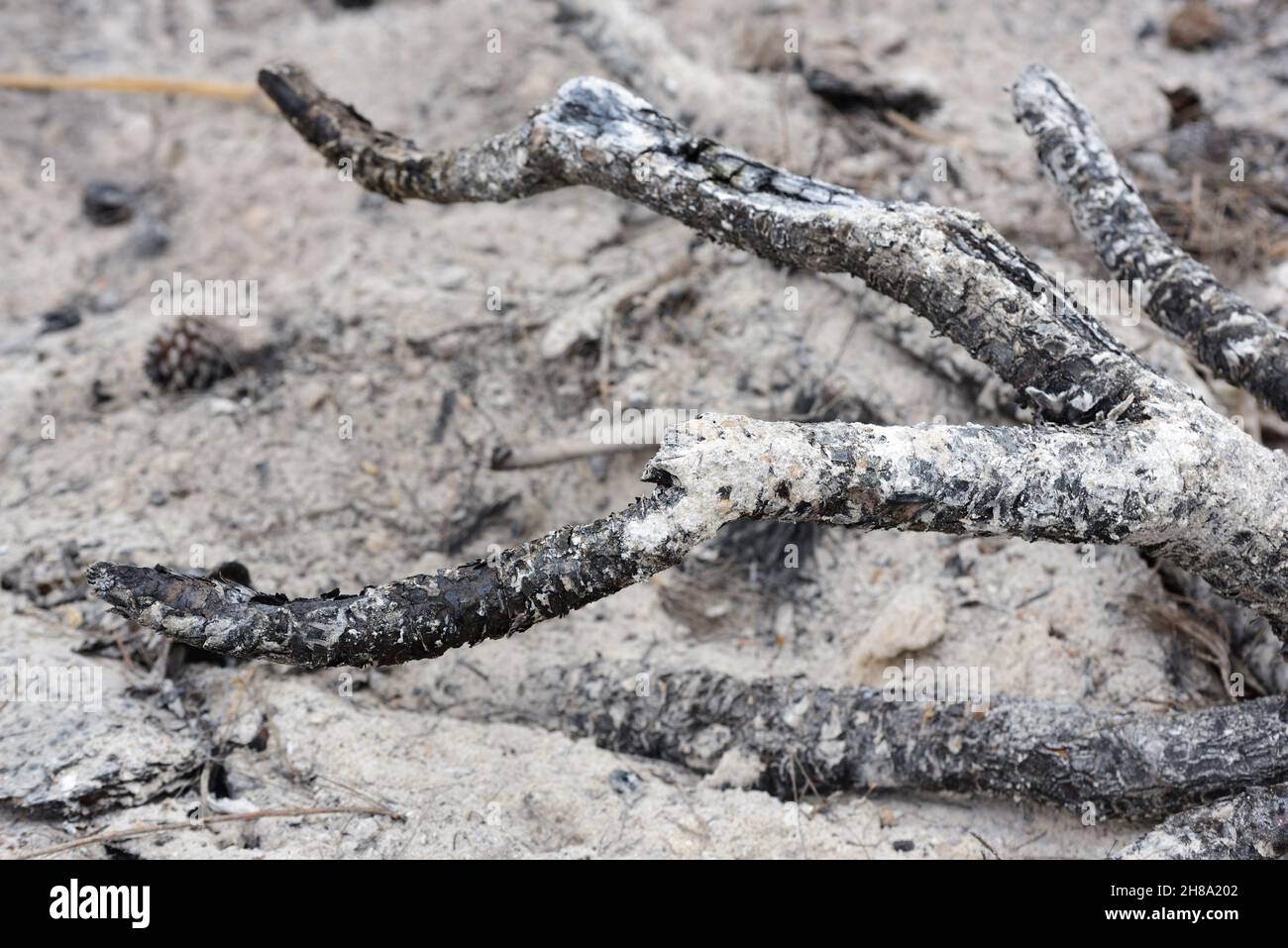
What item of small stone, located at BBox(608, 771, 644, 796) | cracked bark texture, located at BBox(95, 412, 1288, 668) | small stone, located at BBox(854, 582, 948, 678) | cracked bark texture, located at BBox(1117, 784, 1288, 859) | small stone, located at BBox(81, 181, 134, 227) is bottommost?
small stone, located at BBox(608, 771, 644, 796)

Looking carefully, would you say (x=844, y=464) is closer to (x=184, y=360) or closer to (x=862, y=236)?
(x=862, y=236)

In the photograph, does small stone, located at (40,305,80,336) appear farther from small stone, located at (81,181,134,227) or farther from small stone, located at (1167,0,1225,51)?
small stone, located at (1167,0,1225,51)

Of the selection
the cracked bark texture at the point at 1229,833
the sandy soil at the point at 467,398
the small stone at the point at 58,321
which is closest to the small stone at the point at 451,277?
the sandy soil at the point at 467,398

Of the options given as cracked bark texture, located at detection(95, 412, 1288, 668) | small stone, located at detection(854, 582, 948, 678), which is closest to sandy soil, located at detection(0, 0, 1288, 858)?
small stone, located at detection(854, 582, 948, 678)

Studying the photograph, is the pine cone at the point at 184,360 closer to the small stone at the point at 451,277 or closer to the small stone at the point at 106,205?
the small stone at the point at 451,277

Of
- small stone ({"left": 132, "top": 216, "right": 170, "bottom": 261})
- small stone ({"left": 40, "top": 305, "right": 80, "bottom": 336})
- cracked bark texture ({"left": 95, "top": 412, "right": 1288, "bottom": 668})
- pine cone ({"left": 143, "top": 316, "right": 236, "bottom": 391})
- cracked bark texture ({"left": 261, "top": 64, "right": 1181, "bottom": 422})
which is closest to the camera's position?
cracked bark texture ({"left": 95, "top": 412, "right": 1288, "bottom": 668})

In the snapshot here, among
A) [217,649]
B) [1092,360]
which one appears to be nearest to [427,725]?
[217,649]
